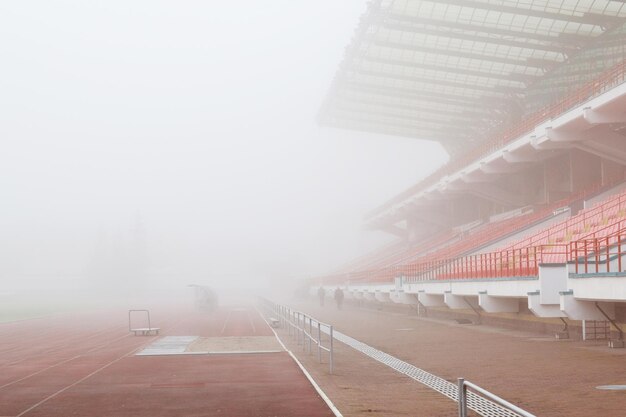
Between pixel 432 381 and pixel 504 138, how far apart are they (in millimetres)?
27113

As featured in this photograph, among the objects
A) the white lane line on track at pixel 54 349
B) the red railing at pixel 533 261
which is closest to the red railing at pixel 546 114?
the red railing at pixel 533 261

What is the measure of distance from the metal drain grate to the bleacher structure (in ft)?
12.6

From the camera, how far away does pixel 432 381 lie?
14.1 meters

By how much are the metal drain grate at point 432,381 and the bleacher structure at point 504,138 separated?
384 centimetres

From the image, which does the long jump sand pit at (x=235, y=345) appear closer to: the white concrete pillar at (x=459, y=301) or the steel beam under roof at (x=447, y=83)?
the white concrete pillar at (x=459, y=301)

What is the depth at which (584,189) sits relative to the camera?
1409 inches

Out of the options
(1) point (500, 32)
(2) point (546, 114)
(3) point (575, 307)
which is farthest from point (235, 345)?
(1) point (500, 32)

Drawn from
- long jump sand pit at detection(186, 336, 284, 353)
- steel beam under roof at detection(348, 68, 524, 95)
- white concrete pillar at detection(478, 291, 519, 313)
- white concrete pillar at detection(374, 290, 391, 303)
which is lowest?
white concrete pillar at detection(374, 290, 391, 303)

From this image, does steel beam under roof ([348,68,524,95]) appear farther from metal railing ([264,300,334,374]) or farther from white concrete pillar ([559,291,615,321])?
white concrete pillar ([559,291,615,321])

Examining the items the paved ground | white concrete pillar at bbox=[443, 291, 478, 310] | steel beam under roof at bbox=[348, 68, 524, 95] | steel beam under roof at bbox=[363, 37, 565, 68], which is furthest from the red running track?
steel beam under roof at bbox=[348, 68, 524, 95]

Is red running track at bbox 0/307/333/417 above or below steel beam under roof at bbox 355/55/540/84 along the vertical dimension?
below

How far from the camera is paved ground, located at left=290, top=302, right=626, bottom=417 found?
433 inches

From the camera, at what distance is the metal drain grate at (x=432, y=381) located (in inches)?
398

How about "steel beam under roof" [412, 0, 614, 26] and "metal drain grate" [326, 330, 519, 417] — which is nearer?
"metal drain grate" [326, 330, 519, 417]
